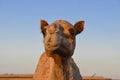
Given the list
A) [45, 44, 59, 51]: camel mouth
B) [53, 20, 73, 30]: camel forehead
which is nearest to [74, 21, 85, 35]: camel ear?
[53, 20, 73, 30]: camel forehead

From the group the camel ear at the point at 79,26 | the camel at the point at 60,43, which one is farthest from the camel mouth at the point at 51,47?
the camel ear at the point at 79,26

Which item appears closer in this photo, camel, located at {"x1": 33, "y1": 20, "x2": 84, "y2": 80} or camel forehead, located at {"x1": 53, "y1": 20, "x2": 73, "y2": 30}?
camel, located at {"x1": 33, "y1": 20, "x2": 84, "y2": 80}

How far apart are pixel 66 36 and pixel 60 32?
21cm

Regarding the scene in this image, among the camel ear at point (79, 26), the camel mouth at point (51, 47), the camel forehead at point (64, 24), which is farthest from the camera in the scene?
the camel ear at point (79, 26)

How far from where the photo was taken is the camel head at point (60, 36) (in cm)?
360

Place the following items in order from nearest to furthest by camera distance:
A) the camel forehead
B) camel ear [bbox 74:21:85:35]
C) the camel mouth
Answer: the camel mouth
the camel forehead
camel ear [bbox 74:21:85:35]

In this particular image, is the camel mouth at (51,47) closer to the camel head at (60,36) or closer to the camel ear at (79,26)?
the camel head at (60,36)

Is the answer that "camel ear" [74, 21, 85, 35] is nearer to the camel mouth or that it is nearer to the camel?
the camel

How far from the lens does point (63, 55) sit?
12.9ft

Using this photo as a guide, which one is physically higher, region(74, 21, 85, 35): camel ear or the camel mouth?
region(74, 21, 85, 35): camel ear

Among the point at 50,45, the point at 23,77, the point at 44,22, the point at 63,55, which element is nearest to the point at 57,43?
the point at 50,45

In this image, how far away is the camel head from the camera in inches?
142

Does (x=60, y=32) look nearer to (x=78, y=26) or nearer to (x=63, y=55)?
(x=63, y=55)

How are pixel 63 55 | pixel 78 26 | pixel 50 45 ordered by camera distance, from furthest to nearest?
pixel 78 26 → pixel 63 55 → pixel 50 45
